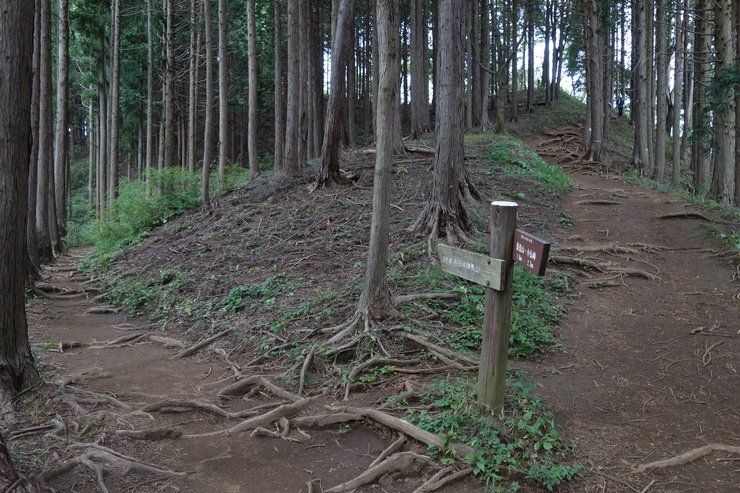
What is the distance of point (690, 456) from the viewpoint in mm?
4188

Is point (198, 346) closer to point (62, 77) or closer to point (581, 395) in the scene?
point (581, 395)

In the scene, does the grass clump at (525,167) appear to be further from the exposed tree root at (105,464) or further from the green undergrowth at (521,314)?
the exposed tree root at (105,464)

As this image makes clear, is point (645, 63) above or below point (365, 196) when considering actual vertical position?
above

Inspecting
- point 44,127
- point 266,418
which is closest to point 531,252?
point 266,418

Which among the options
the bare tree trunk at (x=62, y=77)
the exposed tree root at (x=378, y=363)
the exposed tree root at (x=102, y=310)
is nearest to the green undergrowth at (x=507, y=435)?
the exposed tree root at (x=378, y=363)

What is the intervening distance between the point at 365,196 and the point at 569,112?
26870 millimetres

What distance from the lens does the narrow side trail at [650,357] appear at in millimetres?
4188

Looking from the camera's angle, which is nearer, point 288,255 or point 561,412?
point 561,412

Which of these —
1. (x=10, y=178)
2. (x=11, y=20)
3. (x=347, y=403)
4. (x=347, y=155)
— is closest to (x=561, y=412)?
(x=347, y=403)

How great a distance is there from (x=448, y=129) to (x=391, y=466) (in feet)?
22.4

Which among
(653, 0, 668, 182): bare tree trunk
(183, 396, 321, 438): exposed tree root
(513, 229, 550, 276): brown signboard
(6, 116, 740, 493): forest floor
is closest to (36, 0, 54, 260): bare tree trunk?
(6, 116, 740, 493): forest floor

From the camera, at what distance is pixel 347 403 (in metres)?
5.59

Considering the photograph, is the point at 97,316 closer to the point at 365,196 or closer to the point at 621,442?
the point at 365,196

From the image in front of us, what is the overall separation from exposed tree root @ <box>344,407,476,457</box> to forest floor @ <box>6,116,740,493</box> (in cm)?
10
